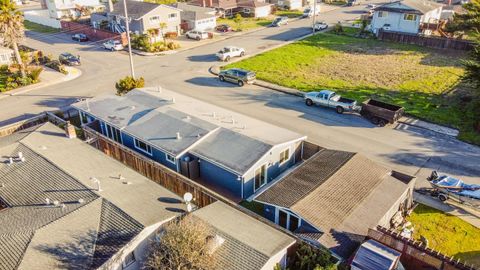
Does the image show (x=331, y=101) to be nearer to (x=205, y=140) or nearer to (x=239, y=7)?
(x=205, y=140)

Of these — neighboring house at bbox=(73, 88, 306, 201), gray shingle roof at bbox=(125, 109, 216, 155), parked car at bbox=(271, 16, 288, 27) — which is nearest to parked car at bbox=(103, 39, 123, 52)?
neighboring house at bbox=(73, 88, 306, 201)

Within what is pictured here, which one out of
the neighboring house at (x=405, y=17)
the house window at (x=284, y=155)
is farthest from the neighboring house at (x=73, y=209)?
the neighboring house at (x=405, y=17)

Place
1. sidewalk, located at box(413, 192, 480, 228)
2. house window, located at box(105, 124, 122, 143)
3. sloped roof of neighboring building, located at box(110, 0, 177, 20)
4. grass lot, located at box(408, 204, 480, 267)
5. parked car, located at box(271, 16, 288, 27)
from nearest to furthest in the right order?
1. grass lot, located at box(408, 204, 480, 267)
2. sidewalk, located at box(413, 192, 480, 228)
3. house window, located at box(105, 124, 122, 143)
4. sloped roof of neighboring building, located at box(110, 0, 177, 20)
5. parked car, located at box(271, 16, 288, 27)

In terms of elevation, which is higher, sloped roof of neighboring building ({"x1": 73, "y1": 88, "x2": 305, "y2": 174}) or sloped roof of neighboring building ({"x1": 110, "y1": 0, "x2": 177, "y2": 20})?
sloped roof of neighboring building ({"x1": 110, "y1": 0, "x2": 177, "y2": 20})

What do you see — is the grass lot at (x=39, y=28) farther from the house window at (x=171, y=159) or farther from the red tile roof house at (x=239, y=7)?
the house window at (x=171, y=159)

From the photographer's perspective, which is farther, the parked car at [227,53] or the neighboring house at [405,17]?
the neighboring house at [405,17]

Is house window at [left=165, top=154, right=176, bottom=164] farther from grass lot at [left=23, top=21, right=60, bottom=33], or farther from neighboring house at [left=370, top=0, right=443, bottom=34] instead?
grass lot at [left=23, top=21, right=60, bottom=33]

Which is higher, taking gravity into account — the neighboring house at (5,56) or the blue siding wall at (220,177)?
the neighboring house at (5,56)
